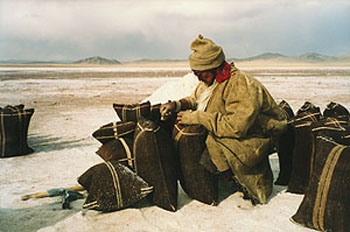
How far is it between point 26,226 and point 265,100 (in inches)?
105

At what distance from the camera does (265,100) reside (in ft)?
12.1

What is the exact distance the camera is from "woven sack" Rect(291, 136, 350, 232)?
2992 millimetres

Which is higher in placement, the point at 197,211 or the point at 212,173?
the point at 212,173

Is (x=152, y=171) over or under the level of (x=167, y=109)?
under

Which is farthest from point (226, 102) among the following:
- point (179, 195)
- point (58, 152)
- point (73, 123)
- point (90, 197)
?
point (73, 123)

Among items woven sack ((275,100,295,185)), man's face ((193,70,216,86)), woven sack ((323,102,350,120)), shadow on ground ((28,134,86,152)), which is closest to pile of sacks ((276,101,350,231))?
woven sack ((275,100,295,185))

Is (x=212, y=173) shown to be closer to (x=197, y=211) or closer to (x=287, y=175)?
(x=197, y=211)

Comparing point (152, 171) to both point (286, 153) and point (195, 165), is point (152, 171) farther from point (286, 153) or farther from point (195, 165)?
point (286, 153)

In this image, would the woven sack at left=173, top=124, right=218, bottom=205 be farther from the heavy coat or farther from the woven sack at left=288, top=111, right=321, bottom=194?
the woven sack at left=288, top=111, right=321, bottom=194

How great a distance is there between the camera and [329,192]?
10.0 ft

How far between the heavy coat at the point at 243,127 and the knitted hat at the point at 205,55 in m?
0.22

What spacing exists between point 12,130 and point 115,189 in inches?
121

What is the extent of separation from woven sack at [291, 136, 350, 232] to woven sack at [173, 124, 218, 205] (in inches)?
38.2

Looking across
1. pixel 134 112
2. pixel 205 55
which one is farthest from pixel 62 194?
pixel 205 55
